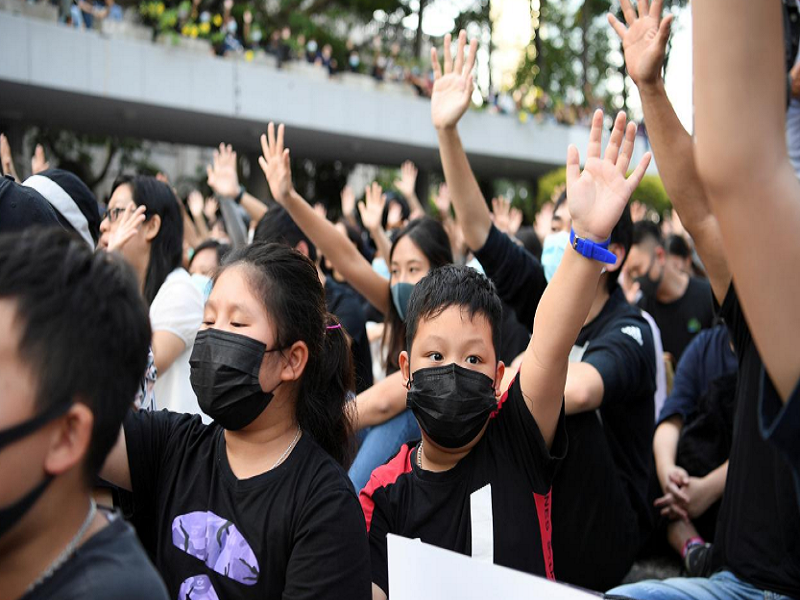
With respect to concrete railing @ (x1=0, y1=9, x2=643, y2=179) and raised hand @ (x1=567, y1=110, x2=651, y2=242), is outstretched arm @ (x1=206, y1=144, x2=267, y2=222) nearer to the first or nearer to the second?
raised hand @ (x1=567, y1=110, x2=651, y2=242)

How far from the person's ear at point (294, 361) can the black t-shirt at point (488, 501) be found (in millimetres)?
418

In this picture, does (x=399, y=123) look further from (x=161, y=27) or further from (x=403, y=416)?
(x=403, y=416)

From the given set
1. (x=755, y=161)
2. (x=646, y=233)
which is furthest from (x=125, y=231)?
(x=646, y=233)

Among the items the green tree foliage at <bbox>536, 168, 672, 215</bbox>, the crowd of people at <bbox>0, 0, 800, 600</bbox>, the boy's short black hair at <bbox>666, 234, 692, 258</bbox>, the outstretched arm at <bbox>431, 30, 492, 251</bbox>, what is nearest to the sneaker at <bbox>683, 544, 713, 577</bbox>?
the crowd of people at <bbox>0, 0, 800, 600</bbox>

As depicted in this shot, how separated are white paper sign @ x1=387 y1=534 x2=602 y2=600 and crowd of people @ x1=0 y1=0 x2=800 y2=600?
0.39 ft

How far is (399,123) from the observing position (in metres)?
20.3

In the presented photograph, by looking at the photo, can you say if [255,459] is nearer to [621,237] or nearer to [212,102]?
[621,237]

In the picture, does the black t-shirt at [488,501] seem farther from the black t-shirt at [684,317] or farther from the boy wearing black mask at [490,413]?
the black t-shirt at [684,317]

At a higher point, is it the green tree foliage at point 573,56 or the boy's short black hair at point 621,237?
the green tree foliage at point 573,56

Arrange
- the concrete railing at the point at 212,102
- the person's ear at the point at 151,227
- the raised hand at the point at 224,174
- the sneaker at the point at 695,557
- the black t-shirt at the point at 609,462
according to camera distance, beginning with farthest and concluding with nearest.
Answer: the concrete railing at the point at 212,102 → the raised hand at the point at 224,174 → the person's ear at the point at 151,227 → the sneaker at the point at 695,557 → the black t-shirt at the point at 609,462

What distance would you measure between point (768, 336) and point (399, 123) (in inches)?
779

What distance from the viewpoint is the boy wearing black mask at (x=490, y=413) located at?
1.88 m

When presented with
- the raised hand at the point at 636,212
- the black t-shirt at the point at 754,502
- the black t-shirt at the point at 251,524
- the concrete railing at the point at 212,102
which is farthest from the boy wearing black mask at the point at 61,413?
the concrete railing at the point at 212,102

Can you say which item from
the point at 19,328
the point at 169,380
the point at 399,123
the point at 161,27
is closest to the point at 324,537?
the point at 19,328
